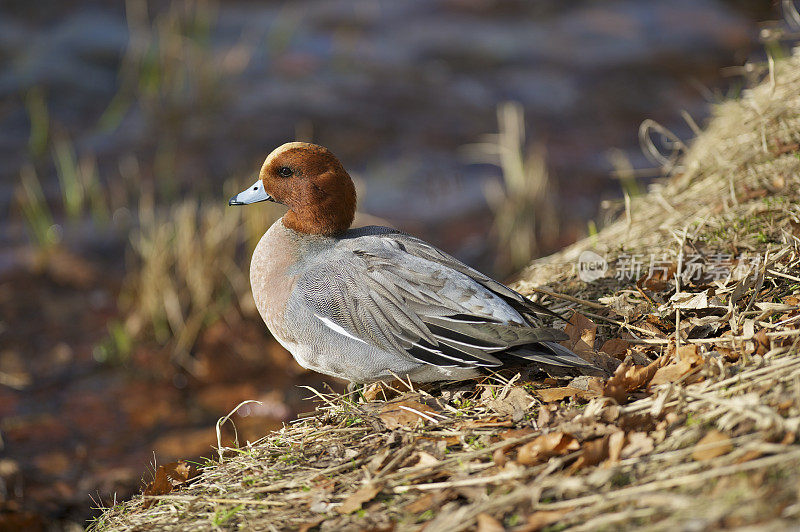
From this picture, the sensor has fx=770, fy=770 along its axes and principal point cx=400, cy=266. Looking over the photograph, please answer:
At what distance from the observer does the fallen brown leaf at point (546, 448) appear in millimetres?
2426

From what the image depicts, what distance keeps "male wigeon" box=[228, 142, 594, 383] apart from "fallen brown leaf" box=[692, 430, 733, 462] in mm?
690

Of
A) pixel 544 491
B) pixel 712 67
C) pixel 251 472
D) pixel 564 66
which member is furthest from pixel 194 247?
pixel 712 67

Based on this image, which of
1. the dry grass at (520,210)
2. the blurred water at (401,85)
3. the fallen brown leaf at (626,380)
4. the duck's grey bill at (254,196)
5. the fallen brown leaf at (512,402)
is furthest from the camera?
the blurred water at (401,85)

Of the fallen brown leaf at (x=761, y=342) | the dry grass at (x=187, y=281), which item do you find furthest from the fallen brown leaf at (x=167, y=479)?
the dry grass at (x=187, y=281)

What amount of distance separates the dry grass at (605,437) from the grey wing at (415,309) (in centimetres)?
18

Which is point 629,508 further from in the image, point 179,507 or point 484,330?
point 179,507

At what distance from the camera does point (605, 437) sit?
95.2 inches

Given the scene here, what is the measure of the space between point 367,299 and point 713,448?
154cm

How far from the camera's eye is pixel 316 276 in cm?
341

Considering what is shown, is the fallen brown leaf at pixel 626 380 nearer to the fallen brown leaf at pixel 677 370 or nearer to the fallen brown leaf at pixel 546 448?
the fallen brown leaf at pixel 677 370

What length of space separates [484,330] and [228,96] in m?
6.68

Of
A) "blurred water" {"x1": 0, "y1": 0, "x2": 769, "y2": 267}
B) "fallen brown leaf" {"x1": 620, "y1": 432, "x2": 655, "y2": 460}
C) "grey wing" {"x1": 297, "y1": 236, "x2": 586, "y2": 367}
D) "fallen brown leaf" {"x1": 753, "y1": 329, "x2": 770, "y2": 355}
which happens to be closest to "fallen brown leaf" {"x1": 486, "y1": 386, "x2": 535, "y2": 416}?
"grey wing" {"x1": 297, "y1": 236, "x2": 586, "y2": 367}

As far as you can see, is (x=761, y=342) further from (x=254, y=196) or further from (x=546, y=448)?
(x=254, y=196)

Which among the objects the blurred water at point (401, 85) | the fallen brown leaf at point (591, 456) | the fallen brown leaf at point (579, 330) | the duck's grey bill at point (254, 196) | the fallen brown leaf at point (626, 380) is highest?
the blurred water at point (401, 85)
